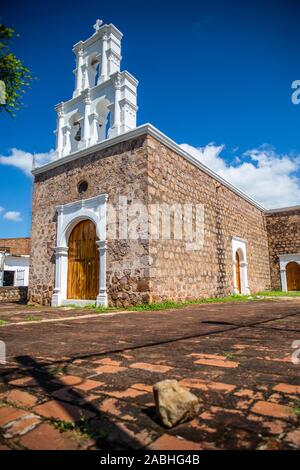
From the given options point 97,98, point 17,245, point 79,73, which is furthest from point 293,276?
point 17,245

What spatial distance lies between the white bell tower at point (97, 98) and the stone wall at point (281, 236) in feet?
36.4

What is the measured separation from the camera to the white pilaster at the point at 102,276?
26.4 ft

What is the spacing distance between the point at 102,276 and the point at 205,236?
408 centimetres

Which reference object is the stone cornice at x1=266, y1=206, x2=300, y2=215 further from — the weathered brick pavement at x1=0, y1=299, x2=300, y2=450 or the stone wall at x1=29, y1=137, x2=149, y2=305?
the weathered brick pavement at x1=0, y1=299, x2=300, y2=450

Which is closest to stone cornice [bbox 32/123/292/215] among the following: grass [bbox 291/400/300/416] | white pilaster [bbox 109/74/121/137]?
white pilaster [bbox 109/74/121/137]

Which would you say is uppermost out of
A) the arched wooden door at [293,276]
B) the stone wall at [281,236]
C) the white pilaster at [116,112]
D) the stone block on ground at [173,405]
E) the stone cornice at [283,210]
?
the white pilaster at [116,112]

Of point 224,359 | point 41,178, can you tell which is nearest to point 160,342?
point 224,359

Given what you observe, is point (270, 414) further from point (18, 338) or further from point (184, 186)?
point (184, 186)

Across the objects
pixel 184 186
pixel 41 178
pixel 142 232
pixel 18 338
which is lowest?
pixel 18 338

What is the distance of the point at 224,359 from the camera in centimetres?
221

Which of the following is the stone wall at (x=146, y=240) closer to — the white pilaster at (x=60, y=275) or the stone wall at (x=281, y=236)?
the white pilaster at (x=60, y=275)

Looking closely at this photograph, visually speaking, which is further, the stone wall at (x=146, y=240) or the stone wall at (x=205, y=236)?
the stone wall at (x=205, y=236)

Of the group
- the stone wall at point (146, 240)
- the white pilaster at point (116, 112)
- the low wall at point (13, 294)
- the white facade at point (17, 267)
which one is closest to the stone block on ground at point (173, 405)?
the stone wall at point (146, 240)

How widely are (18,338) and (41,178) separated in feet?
28.4
